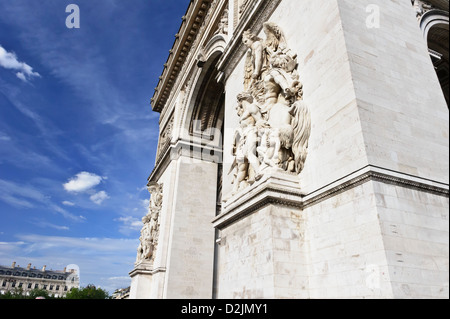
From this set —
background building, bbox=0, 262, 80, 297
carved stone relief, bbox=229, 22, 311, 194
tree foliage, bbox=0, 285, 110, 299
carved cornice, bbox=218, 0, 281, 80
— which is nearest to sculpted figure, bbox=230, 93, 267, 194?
carved stone relief, bbox=229, 22, 311, 194

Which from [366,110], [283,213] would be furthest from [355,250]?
[366,110]

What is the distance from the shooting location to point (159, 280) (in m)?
11.7

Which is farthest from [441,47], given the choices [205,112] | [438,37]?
[205,112]

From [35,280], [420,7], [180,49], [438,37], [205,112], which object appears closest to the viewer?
[420,7]

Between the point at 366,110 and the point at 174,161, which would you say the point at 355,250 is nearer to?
the point at 366,110

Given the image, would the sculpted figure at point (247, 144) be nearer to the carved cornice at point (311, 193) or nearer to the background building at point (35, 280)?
the carved cornice at point (311, 193)

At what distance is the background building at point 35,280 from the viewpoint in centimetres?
5244

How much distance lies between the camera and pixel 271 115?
598cm

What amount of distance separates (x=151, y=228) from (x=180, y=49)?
28.7ft

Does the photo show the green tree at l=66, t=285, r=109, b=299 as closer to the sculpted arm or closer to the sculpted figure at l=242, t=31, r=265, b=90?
the sculpted figure at l=242, t=31, r=265, b=90

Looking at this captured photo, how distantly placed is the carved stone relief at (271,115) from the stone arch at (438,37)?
338 cm

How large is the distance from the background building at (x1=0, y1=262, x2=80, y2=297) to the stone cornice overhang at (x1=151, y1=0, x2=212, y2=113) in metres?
43.0

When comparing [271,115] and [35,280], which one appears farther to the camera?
[35,280]

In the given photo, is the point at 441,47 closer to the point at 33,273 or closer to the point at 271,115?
the point at 271,115
